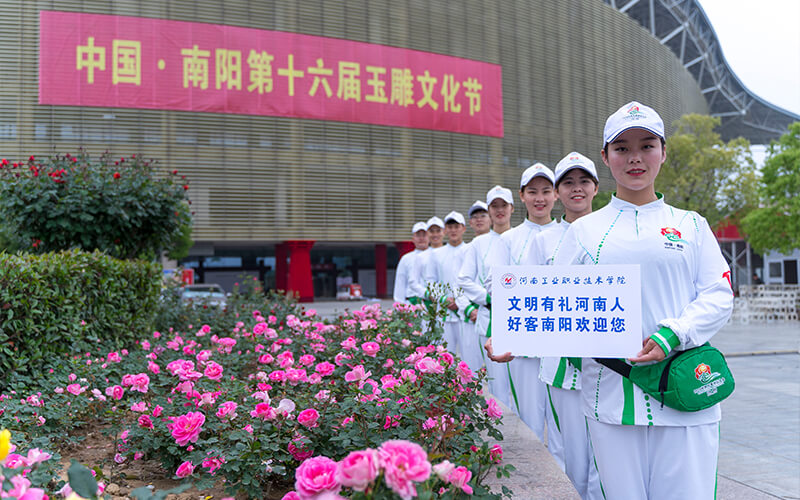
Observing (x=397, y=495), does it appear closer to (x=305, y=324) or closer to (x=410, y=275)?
(x=305, y=324)

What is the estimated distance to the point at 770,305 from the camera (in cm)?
1645

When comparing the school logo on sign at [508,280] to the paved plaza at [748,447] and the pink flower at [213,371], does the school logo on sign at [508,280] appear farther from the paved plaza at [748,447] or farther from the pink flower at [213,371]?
the pink flower at [213,371]

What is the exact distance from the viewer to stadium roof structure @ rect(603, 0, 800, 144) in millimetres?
38794

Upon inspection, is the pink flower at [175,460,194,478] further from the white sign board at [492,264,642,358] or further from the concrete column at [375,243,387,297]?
the concrete column at [375,243,387,297]

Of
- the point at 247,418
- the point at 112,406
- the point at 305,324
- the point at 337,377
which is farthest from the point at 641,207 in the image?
the point at 305,324

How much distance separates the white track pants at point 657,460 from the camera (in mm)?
1978

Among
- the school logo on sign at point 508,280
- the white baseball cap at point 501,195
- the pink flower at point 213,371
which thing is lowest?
the pink flower at point 213,371

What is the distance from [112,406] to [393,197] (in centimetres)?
2301

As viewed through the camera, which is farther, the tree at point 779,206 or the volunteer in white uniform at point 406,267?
the tree at point 779,206

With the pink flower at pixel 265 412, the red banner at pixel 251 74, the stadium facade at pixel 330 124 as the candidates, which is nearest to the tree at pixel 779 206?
the stadium facade at pixel 330 124

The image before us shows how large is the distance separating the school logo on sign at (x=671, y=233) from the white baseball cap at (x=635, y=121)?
0.35 m

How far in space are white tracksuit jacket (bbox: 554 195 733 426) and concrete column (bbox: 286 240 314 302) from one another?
23.3 m

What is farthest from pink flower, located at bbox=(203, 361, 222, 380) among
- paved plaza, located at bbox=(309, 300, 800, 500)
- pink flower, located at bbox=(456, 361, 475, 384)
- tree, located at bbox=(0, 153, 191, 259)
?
tree, located at bbox=(0, 153, 191, 259)

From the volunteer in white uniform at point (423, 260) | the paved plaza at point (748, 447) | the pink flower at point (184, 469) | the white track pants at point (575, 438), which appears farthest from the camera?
the volunteer in white uniform at point (423, 260)
